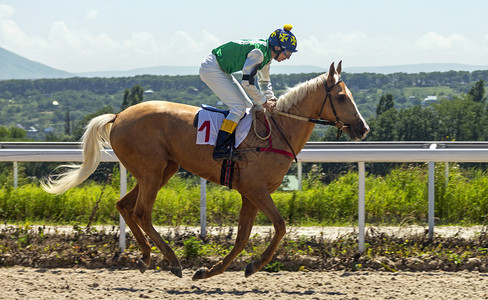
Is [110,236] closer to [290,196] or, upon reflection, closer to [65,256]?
[65,256]

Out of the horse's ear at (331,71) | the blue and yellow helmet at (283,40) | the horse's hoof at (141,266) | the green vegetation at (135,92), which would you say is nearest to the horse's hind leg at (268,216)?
the horse's hoof at (141,266)

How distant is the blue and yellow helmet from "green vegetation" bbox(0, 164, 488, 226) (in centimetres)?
257

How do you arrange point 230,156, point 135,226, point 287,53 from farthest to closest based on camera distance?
point 135,226 → point 287,53 → point 230,156

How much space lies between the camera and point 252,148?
5422 mm

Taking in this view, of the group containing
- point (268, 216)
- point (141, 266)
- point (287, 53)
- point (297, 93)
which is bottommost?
point (141, 266)

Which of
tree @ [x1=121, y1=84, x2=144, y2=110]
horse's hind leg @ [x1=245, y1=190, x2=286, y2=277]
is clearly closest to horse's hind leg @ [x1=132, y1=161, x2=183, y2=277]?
horse's hind leg @ [x1=245, y1=190, x2=286, y2=277]

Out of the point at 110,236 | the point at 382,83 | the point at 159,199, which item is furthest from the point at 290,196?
the point at 382,83

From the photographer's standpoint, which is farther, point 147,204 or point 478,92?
point 478,92

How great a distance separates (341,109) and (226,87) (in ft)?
3.36

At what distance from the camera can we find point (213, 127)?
5.48m

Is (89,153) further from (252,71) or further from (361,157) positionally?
(361,157)

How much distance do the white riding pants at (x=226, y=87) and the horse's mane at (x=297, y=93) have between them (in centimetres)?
28

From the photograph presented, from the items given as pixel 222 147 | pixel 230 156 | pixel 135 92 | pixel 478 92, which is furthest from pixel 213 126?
pixel 135 92

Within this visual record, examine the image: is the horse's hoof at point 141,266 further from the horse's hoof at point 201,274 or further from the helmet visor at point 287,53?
the helmet visor at point 287,53
